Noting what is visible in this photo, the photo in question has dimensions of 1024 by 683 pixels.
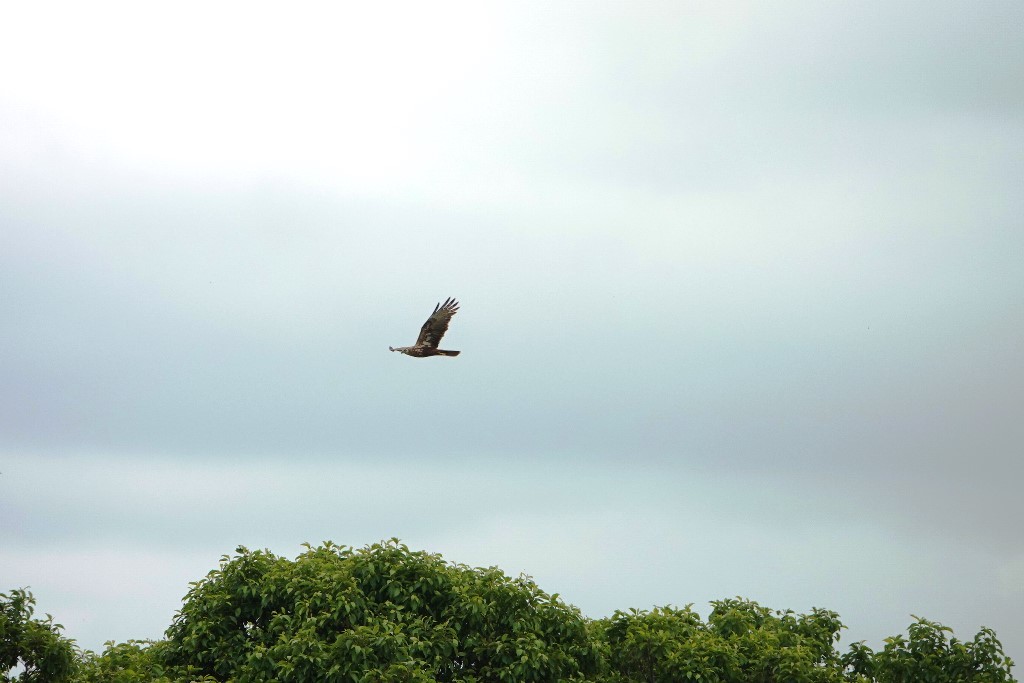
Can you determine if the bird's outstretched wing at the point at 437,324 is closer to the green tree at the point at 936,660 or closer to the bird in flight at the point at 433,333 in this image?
the bird in flight at the point at 433,333

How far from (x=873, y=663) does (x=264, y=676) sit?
50.2 ft

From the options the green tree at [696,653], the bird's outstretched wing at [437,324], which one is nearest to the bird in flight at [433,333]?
the bird's outstretched wing at [437,324]

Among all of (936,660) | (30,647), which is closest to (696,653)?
(936,660)

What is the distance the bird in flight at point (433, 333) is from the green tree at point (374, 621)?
165 inches

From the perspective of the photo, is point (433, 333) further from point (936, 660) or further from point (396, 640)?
point (936, 660)

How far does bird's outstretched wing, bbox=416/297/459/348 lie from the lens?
76.4 ft

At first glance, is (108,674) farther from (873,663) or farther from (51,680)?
(873,663)

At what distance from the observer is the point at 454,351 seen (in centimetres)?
2402

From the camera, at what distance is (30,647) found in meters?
21.6

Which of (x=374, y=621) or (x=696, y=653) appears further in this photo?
(x=696, y=653)

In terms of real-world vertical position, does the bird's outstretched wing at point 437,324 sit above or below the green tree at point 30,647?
above

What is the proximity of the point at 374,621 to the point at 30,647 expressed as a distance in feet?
19.8

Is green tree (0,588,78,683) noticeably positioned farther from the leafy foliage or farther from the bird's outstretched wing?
the bird's outstretched wing

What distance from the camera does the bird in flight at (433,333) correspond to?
918 inches
